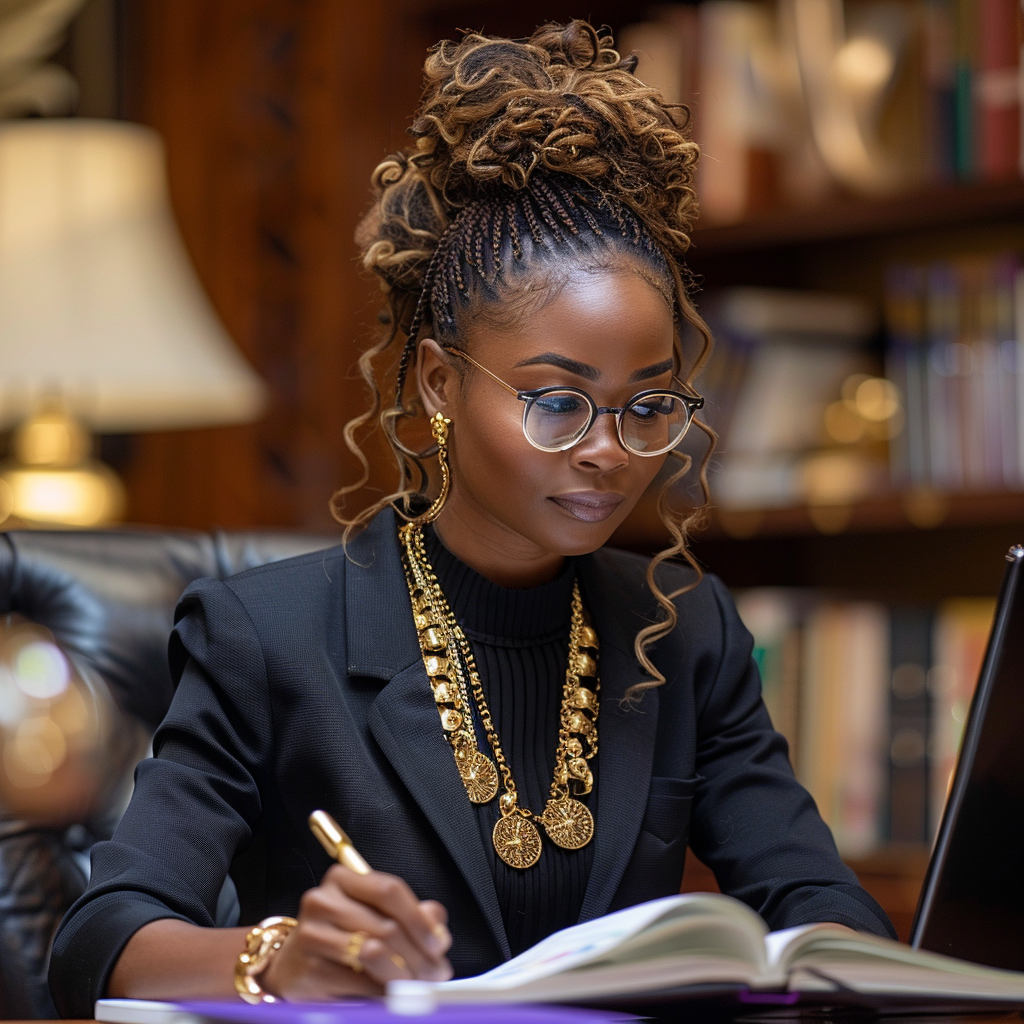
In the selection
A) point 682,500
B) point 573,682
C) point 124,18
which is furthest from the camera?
point 124,18

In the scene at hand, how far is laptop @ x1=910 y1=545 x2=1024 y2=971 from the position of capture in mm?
886

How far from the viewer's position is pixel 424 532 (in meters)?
1.33

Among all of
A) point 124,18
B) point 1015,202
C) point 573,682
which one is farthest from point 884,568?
Answer: point 124,18

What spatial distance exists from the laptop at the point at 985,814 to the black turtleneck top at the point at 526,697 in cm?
37

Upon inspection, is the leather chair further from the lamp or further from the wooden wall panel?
the wooden wall panel

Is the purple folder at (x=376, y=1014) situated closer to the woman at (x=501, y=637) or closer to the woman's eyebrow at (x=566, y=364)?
the woman at (x=501, y=637)

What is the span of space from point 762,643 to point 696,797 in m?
0.86

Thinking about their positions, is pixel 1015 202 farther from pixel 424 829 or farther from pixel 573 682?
pixel 424 829

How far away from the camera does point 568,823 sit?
4.00 ft

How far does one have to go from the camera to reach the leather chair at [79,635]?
128 centimetres

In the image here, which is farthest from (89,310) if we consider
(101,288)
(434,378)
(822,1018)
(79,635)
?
(822,1018)

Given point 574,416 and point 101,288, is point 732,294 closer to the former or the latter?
point 101,288

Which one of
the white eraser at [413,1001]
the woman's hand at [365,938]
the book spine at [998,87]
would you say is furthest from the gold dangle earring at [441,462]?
the book spine at [998,87]

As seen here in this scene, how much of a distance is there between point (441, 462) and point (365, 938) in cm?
57
